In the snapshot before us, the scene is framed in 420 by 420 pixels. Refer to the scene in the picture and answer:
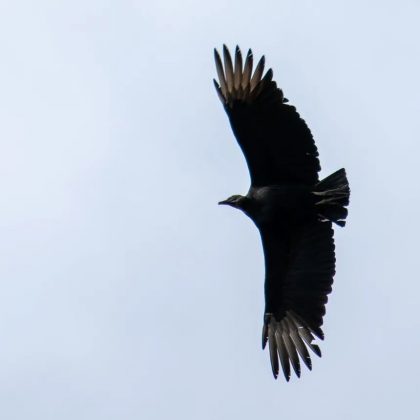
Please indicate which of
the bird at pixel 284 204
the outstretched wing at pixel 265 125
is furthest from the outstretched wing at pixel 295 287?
the outstretched wing at pixel 265 125

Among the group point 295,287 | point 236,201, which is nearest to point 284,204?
point 236,201

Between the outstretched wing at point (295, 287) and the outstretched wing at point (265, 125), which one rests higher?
the outstretched wing at point (265, 125)

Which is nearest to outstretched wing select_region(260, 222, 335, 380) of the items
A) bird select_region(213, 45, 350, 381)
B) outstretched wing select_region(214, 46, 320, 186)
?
bird select_region(213, 45, 350, 381)

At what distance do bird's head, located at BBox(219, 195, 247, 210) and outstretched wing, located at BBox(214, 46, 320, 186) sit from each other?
1.49ft

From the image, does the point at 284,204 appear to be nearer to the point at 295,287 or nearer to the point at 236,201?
the point at 236,201

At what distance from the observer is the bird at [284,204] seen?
19.9 m

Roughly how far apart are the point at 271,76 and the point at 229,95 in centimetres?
61

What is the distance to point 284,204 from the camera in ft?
66.7

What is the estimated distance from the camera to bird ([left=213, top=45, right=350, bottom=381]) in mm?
19938

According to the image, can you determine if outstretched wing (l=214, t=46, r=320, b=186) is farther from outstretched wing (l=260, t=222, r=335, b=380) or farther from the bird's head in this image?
outstretched wing (l=260, t=222, r=335, b=380)

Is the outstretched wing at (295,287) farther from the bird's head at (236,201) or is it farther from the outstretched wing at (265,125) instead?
the outstretched wing at (265,125)

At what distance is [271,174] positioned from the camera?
805 inches

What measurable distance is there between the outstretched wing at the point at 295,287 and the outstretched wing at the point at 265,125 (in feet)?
2.88

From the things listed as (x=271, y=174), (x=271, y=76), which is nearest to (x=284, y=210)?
(x=271, y=174)
